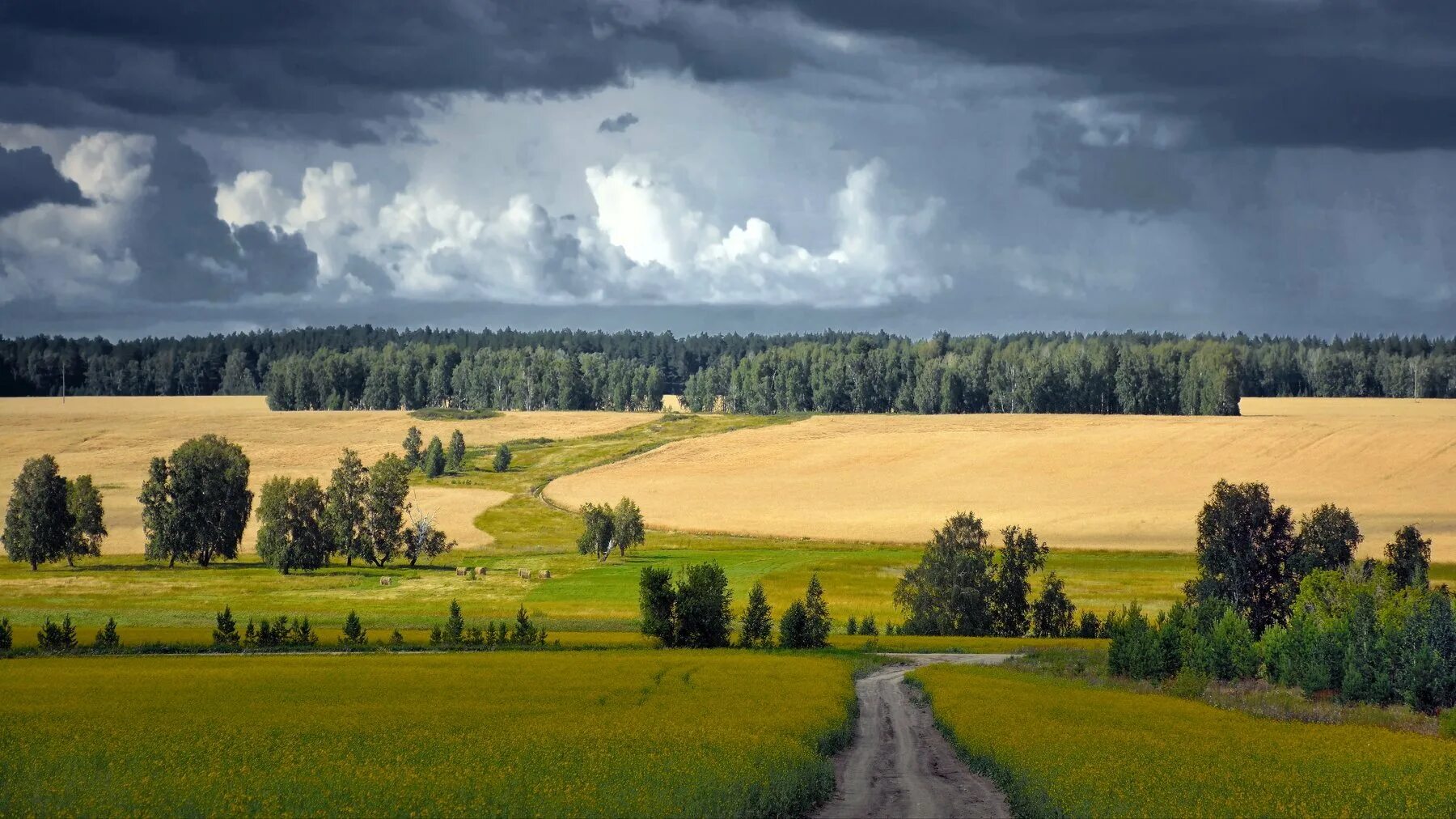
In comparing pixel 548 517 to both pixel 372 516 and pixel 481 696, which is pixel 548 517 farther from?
pixel 481 696

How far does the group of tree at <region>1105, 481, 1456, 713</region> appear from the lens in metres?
53.6

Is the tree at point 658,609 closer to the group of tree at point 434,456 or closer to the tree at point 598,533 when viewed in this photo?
the tree at point 598,533

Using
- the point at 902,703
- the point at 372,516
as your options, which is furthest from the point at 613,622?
the point at 372,516

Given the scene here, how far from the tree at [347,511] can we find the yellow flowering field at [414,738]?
201 feet

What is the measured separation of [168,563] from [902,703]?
88.1 metres

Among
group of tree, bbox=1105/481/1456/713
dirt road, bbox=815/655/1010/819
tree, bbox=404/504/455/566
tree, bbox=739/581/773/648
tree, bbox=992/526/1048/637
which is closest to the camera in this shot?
dirt road, bbox=815/655/1010/819

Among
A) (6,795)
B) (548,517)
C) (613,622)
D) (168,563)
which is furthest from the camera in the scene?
(548,517)

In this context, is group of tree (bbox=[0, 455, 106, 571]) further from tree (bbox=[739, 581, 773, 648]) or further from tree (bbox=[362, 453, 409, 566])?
tree (bbox=[739, 581, 773, 648])

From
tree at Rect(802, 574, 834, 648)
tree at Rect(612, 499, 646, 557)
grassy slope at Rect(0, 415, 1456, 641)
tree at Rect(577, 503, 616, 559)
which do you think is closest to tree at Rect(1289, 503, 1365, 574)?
grassy slope at Rect(0, 415, 1456, 641)

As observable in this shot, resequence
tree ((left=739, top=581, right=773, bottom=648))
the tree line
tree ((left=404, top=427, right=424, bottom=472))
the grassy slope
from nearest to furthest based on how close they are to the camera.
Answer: tree ((left=739, top=581, right=773, bottom=648)) → the grassy slope → the tree line → tree ((left=404, top=427, right=424, bottom=472))

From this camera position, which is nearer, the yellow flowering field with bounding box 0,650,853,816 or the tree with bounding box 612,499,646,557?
the yellow flowering field with bounding box 0,650,853,816

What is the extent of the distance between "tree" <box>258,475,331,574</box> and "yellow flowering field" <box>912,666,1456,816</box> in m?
78.7

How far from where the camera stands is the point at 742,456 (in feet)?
614

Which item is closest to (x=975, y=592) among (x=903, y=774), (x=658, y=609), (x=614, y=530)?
(x=658, y=609)
